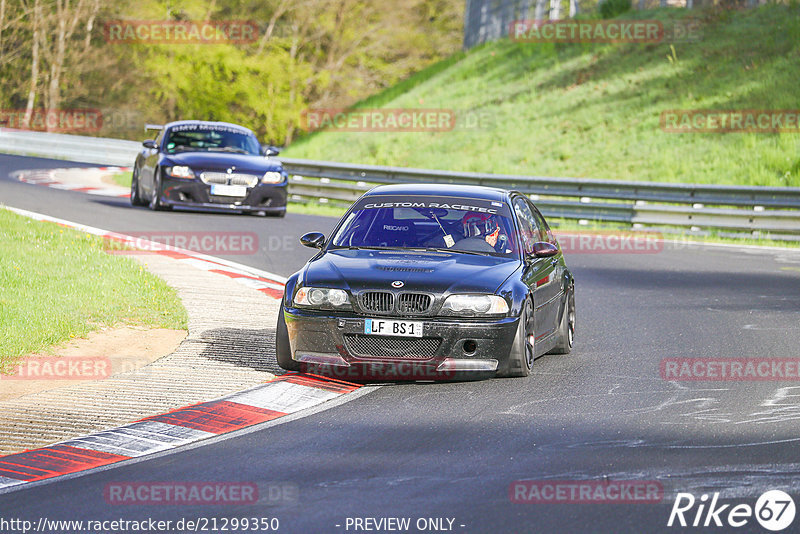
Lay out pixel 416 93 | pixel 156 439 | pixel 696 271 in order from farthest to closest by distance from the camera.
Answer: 1. pixel 416 93
2. pixel 696 271
3. pixel 156 439

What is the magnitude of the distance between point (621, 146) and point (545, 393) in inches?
899

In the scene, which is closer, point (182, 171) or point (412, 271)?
point (412, 271)

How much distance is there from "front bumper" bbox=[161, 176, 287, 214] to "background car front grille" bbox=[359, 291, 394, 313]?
41.7 feet

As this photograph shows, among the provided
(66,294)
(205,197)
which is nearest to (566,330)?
(66,294)

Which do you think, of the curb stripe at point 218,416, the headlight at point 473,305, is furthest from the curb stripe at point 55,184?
the curb stripe at point 218,416

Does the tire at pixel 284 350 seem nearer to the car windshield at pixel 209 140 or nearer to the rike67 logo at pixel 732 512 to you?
the rike67 logo at pixel 732 512

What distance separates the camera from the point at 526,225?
10078mm

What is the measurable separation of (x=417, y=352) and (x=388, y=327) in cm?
26

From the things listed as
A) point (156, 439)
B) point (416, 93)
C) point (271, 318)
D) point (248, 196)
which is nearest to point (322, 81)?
point (416, 93)

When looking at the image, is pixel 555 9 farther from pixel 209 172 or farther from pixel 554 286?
pixel 554 286

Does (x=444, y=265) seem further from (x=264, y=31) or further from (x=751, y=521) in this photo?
(x=264, y=31)

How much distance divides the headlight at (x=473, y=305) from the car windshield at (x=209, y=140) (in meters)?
13.8

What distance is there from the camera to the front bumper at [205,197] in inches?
815

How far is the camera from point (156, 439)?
6.90 metres
